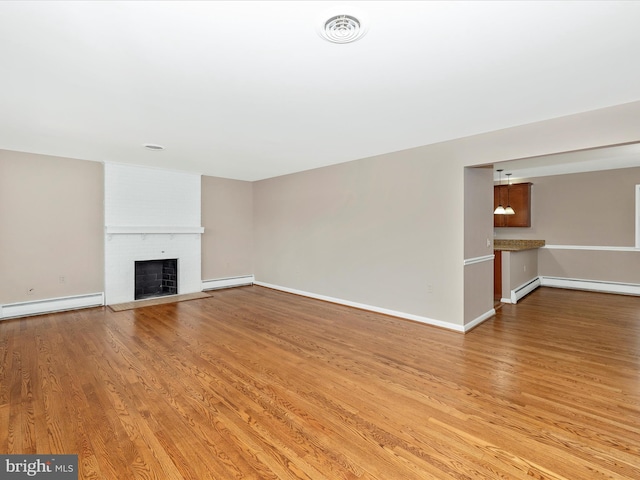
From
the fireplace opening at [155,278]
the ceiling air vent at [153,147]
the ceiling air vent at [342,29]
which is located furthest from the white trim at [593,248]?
the fireplace opening at [155,278]

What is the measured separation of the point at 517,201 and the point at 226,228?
22.2 feet

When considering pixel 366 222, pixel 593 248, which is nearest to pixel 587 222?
A: pixel 593 248

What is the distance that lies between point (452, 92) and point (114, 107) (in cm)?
312

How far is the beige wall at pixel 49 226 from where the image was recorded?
4627 mm

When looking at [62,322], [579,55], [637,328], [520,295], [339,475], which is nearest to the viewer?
[339,475]

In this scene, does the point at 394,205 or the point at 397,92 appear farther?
the point at 394,205

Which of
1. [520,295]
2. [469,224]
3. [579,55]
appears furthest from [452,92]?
[520,295]

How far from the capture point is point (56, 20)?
1.73 meters

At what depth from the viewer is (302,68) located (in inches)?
87.5

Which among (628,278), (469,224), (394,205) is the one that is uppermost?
(394,205)

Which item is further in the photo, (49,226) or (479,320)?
(49,226)

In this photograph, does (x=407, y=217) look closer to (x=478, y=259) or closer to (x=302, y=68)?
(x=478, y=259)

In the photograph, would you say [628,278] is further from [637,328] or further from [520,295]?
[637,328]
